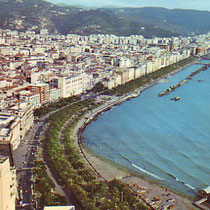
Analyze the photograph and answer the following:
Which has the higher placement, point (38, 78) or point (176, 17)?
point (176, 17)

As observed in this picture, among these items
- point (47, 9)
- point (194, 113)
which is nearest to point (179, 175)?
point (194, 113)

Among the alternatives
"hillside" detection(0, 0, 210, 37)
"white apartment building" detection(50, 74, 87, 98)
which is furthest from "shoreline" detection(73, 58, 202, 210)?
"hillside" detection(0, 0, 210, 37)

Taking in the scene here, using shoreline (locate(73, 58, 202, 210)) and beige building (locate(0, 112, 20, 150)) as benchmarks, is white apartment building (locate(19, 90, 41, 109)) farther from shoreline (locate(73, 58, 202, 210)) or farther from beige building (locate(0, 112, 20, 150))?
beige building (locate(0, 112, 20, 150))

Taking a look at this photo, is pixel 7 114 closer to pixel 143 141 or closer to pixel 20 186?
pixel 20 186

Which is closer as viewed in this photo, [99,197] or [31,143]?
[99,197]

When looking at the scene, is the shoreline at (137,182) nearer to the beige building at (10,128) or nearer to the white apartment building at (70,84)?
the beige building at (10,128)

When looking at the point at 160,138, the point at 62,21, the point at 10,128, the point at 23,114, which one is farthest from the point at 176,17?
the point at 10,128

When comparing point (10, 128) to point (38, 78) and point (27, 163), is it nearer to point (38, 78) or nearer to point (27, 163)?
point (27, 163)

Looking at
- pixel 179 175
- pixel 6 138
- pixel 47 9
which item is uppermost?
pixel 47 9
